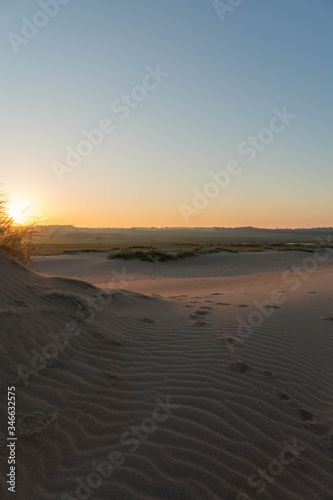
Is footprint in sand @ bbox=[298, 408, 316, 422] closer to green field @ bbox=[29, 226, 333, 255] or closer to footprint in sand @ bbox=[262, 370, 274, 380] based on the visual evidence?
footprint in sand @ bbox=[262, 370, 274, 380]

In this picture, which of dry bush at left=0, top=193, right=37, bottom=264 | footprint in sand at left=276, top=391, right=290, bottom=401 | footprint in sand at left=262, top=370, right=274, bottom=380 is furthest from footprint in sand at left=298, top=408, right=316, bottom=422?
dry bush at left=0, top=193, right=37, bottom=264

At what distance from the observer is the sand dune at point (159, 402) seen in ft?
7.36

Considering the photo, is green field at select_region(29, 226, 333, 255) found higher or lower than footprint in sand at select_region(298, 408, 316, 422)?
higher

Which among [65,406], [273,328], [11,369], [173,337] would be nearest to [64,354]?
[11,369]

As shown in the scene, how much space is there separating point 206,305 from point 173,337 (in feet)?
9.19

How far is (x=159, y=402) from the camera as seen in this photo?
3037 millimetres

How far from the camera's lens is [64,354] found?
372 cm

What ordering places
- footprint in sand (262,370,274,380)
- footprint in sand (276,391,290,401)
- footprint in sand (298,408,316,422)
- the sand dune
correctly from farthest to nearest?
1. footprint in sand (262,370,274,380)
2. footprint in sand (276,391,290,401)
3. footprint in sand (298,408,316,422)
4. the sand dune

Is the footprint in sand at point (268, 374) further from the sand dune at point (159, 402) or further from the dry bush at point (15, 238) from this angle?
the dry bush at point (15, 238)

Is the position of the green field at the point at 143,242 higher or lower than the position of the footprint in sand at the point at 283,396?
higher

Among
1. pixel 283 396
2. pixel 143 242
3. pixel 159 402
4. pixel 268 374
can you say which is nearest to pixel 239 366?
pixel 268 374

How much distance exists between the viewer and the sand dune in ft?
7.36

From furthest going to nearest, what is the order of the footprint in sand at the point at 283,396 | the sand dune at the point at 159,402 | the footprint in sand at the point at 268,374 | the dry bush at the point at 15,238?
the dry bush at the point at 15,238 < the footprint in sand at the point at 268,374 < the footprint in sand at the point at 283,396 < the sand dune at the point at 159,402

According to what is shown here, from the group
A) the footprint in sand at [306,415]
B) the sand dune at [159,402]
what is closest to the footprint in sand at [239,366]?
the sand dune at [159,402]
